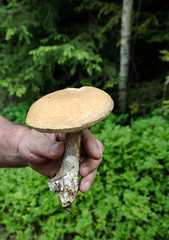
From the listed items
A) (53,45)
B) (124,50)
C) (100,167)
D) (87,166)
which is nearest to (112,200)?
(100,167)

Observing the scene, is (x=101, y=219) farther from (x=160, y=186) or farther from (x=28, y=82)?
(x=28, y=82)

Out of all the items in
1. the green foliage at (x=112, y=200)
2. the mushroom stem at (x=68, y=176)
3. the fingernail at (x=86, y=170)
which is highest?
the mushroom stem at (x=68, y=176)

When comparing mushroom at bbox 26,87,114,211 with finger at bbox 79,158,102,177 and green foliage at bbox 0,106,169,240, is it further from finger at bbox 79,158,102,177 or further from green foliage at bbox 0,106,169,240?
green foliage at bbox 0,106,169,240

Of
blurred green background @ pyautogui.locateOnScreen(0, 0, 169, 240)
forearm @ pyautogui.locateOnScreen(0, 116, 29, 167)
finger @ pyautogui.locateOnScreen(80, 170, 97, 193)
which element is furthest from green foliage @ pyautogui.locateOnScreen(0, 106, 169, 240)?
finger @ pyautogui.locateOnScreen(80, 170, 97, 193)

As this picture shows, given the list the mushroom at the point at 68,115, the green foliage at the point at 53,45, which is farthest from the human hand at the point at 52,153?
the green foliage at the point at 53,45

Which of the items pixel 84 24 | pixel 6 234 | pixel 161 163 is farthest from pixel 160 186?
pixel 84 24

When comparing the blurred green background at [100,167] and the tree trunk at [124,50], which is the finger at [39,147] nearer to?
the blurred green background at [100,167]
